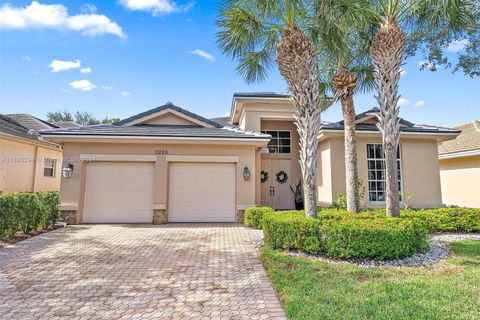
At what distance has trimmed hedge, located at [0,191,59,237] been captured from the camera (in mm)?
8211

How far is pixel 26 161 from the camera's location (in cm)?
1560

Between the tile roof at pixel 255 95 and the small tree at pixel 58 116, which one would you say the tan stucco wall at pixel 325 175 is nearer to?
the tile roof at pixel 255 95

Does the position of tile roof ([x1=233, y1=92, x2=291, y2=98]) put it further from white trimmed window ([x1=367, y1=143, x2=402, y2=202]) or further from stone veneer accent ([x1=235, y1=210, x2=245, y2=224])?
stone veneer accent ([x1=235, y1=210, x2=245, y2=224])

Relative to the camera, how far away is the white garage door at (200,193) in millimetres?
11812

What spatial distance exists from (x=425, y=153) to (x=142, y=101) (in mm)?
18955

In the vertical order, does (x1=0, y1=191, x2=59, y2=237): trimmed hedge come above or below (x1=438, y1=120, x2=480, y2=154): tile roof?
below

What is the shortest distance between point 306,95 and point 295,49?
4.61 feet

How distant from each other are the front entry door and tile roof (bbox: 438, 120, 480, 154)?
10298 millimetres

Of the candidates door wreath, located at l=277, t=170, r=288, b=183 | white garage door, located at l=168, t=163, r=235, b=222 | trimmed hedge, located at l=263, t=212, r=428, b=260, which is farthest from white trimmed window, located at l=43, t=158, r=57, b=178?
trimmed hedge, located at l=263, t=212, r=428, b=260

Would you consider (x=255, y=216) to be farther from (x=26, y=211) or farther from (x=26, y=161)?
(x=26, y=161)

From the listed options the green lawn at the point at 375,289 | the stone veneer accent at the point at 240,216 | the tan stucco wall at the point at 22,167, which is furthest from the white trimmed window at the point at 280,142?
the tan stucco wall at the point at 22,167

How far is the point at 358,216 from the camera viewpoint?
8.06 metres

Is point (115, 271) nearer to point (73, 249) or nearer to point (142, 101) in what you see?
point (73, 249)

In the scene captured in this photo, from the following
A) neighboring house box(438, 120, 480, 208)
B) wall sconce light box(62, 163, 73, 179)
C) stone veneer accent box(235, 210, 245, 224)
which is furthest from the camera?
neighboring house box(438, 120, 480, 208)
